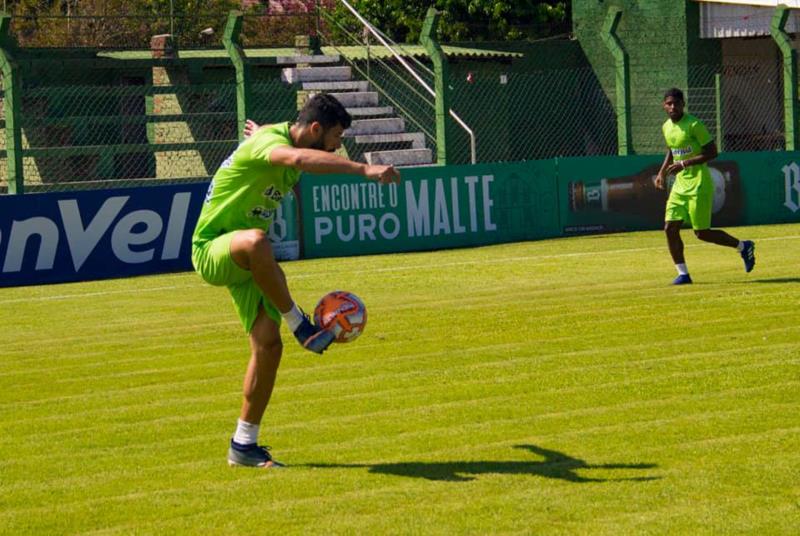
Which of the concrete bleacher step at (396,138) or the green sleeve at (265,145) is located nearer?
the green sleeve at (265,145)

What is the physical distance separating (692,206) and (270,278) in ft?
30.8

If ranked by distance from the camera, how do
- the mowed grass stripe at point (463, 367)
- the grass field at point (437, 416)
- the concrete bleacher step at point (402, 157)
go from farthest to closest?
the concrete bleacher step at point (402, 157), the mowed grass stripe at point (463, 367), the grass field at point (437, 416)

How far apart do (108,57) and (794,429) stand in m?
21.9

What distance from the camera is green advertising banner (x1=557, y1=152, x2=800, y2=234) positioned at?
2394cm

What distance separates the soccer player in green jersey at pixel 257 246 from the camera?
8031 millimetres

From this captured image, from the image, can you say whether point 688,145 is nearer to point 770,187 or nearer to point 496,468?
point 770,187

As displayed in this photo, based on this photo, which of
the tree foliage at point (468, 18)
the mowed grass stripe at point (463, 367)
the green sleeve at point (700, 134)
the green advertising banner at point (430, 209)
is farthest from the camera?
the tree foliage at point (468, 18)

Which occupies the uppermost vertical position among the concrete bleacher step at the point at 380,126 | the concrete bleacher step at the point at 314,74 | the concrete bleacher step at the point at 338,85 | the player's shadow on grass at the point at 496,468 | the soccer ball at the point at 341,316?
the concrete bleacher step at the point at 314,74

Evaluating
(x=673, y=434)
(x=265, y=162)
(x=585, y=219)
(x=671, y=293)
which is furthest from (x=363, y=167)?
(x=585, y=219)

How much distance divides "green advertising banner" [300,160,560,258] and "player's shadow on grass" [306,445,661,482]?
13.6m

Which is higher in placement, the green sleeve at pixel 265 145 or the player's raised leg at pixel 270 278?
the green sleeve at pixel 265 145

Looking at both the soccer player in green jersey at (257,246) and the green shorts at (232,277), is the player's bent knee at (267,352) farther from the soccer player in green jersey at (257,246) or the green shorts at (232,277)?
the green shorts at (232,277)

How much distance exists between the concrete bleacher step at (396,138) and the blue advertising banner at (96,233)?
6884mm

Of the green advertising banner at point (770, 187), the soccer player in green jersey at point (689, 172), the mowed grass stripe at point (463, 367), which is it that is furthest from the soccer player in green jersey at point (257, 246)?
the green advertising banner at point (770, 187)
